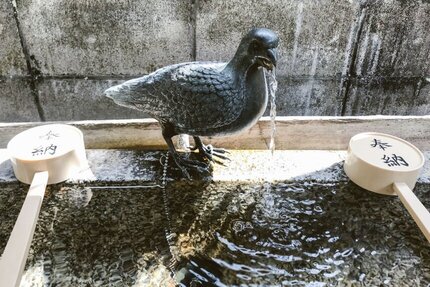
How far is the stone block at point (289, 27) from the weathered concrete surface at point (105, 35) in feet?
0.52

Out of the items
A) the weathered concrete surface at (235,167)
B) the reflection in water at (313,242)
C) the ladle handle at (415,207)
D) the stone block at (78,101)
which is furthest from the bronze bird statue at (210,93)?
the stone block at (78,101)

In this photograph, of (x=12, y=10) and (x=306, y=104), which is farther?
(x=306, y=104)

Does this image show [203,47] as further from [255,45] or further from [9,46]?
[9,46]

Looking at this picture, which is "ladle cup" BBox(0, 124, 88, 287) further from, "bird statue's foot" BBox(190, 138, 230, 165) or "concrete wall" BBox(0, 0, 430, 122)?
"concrete wall" BBox(0, 0, 430, 122)

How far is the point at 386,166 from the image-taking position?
184 cm

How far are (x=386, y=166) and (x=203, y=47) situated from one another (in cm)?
152

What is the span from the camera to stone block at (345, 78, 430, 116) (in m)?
2.96

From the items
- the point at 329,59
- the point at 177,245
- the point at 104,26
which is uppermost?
the point at 104,26

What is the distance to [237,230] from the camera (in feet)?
5.76

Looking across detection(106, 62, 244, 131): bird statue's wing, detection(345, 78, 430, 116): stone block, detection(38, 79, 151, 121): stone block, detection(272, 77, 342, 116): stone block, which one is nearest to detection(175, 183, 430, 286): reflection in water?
detection(106, 62, 244, 131): bird statue's wing

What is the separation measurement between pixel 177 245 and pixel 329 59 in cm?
186

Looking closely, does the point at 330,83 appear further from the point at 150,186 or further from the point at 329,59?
the point at 150,186

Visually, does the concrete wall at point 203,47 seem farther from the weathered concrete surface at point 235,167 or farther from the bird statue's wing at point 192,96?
the bird statue's wing at point 192,96

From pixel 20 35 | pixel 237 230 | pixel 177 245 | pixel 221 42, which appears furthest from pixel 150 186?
pixel 20 35
